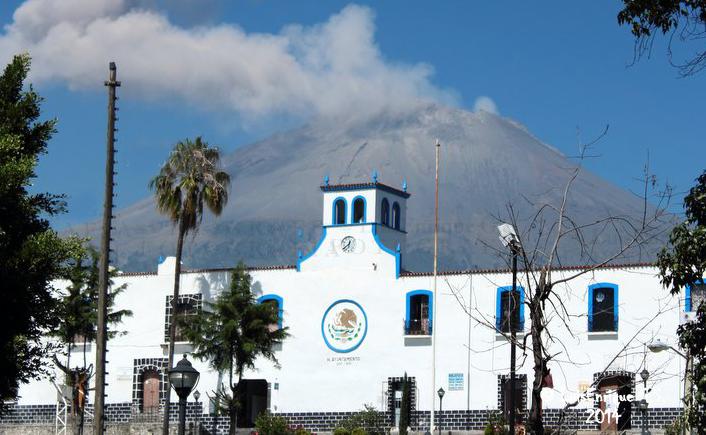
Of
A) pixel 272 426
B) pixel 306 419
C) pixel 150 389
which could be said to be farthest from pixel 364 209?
pixel 150 389

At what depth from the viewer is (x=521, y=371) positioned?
50469 mm

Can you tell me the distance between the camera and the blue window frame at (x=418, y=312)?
2109 inches

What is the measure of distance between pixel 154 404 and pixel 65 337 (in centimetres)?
821

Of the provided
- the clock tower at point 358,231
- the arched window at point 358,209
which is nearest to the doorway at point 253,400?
the clock tower at point 358,231

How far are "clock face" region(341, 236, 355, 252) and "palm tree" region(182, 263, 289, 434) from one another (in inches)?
183

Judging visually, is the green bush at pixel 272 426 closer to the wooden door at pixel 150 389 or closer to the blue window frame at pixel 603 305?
the wooden door at pixel 150 389

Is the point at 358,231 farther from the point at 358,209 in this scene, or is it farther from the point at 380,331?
the point at 380,331

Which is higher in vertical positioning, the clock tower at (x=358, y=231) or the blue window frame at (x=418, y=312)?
the clock tower at (x=358, y=231)

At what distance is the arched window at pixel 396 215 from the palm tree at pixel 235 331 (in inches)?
301

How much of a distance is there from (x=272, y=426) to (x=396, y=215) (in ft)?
38.4

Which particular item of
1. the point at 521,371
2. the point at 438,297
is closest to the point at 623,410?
the point at 521,371

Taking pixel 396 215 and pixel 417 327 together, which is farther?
pixel 396 215

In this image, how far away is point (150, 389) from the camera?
59.0m

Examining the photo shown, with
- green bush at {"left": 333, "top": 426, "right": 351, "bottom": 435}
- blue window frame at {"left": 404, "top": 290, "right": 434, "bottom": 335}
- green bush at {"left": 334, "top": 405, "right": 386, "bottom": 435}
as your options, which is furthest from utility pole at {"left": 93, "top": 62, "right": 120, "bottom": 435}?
blue window frame at {"left": 404, "top": 290, "right": 434, "bottom": 335}
